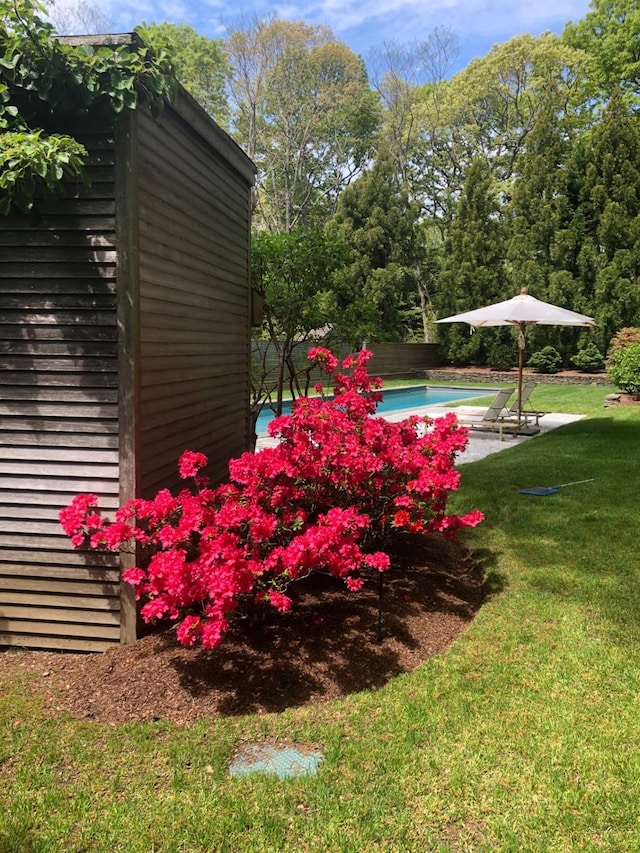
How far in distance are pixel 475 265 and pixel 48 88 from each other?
71.0ft

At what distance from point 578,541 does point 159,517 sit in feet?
10.9

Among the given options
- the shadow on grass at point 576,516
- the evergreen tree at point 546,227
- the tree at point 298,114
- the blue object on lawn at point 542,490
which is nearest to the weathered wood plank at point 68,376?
the shadow on grass at point 576,516

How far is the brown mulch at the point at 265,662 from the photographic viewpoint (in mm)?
2719

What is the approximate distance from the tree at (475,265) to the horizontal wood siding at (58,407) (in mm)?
20791

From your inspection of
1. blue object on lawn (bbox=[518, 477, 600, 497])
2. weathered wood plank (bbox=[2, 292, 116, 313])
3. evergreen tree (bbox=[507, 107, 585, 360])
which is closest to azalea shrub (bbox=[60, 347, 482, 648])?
weathered wood plank (bbox=[2, 292, 116, 313])

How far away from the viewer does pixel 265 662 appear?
3.01 meters

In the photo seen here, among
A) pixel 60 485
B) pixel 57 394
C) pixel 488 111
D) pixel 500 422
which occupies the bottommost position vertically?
pixel 500 422

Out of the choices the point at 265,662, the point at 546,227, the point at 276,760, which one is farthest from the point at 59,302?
the point at 546,227

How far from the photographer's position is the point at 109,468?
3.14 meters

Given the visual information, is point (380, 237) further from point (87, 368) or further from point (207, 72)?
point (87, 368)

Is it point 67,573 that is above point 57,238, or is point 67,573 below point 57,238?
below

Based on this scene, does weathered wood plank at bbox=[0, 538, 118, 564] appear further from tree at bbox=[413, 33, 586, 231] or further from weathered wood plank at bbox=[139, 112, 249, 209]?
tree at bbox=[413, 33, 586, 231]

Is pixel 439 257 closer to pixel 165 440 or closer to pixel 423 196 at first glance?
pixel 423 196

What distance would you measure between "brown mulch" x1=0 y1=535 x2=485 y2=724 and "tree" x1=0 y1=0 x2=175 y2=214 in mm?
2344
